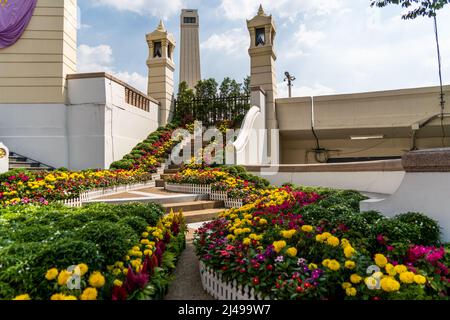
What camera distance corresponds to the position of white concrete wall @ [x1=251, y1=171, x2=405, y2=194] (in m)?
6.44

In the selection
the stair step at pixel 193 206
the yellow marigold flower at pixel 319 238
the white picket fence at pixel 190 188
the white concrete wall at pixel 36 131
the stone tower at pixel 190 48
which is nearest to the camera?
the yellow marigold flower at pixel 319 238

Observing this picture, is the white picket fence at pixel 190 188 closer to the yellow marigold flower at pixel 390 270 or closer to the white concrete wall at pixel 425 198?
the white concrete wall at pixel 425 198

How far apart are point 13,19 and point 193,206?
1008 centimetres

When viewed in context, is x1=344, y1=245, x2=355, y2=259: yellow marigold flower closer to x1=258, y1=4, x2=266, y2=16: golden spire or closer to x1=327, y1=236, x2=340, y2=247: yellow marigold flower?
x1=327, y1=236, x2=340, y2=247: yellow marigold flower

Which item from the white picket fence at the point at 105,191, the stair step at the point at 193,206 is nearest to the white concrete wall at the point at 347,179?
the stair step at the point at 193,206

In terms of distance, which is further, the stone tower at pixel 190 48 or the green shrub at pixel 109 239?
the stone tower at pixel 190 48

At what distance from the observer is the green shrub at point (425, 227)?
11.1 feet

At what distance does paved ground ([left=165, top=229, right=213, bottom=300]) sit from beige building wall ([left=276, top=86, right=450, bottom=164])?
1143cm

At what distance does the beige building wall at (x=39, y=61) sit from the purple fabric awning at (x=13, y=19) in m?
Result: 0.17

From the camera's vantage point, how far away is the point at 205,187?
8727mm

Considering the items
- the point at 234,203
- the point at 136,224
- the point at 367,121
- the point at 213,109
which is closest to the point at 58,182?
the point at 234,203

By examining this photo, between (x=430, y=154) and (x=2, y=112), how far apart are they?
42.9ft
